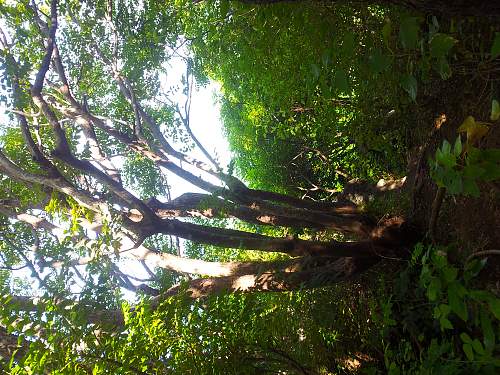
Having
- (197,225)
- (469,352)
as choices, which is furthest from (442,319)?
(197,225)

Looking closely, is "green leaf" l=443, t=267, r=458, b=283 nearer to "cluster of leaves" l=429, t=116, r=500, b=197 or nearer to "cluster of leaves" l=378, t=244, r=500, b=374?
"cluster of leaves" l=378, t=244, r=500, b=374

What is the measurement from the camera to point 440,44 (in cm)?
154

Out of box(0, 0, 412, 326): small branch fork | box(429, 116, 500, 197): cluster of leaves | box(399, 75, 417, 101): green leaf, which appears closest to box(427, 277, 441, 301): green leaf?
box(429, 116, 500, 197): cluster of leaves

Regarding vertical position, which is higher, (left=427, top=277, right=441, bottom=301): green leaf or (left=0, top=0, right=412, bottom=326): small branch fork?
(left=0, top=0, right=412, bottom=326): small branch fork

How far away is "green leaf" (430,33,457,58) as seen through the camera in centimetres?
152

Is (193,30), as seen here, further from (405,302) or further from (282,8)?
(405,302)

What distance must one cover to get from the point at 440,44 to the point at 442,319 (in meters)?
1.24

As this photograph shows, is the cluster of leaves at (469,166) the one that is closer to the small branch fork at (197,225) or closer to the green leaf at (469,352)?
the green leaf at (469,352)

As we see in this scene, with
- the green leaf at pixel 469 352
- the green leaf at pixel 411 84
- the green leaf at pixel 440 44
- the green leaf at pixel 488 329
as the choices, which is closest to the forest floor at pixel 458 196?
the green leaf at pixel 469 352

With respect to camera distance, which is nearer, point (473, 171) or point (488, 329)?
point (473, 171)

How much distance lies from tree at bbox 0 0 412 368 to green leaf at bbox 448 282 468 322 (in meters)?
2.27

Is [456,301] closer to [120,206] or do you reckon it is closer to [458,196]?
[458,196]

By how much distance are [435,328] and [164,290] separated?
248 cm

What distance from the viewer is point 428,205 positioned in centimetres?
441
